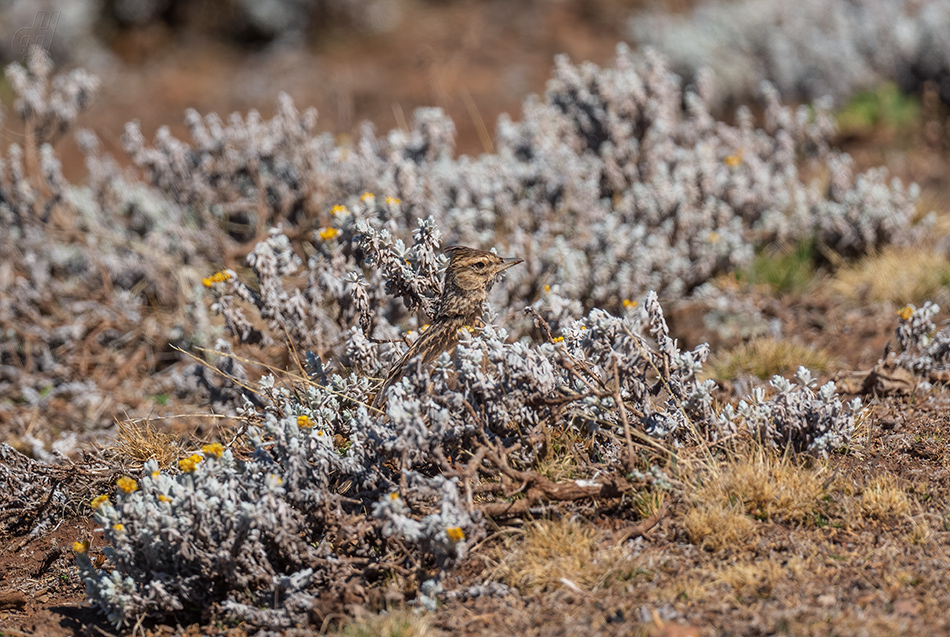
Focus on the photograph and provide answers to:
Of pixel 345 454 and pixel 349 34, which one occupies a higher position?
pixel 349 34

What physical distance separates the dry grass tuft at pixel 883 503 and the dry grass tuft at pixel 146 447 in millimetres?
3106

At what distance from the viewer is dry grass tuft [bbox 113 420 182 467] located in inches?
179

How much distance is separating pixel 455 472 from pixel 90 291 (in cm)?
455

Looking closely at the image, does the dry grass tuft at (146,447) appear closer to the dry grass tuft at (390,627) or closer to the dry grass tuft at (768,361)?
the dry grass tuft at (390,627)

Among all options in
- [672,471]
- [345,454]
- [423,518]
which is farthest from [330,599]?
[672,471]

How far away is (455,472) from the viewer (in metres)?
3.58

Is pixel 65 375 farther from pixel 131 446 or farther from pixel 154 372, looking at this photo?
pixel 131 446

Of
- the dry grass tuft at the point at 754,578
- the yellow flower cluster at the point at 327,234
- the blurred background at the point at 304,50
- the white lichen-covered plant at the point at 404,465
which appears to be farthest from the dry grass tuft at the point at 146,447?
the blurred background at the point at 304,50

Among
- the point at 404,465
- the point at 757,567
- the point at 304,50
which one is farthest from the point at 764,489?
the point at 304,50

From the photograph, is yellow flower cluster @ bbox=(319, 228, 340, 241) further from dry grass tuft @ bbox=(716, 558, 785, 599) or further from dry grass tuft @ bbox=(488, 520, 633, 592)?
dry grass tuft @ bbox=(716, 558, 785, 599)

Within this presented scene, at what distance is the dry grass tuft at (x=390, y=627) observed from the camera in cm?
324

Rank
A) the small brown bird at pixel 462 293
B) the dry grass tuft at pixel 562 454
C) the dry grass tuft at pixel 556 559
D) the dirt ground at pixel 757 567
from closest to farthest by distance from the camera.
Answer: the dirt ground at pixel 757 567
the dry grass tuft at pixel 556 559
the dry grass tuft at pixel 562 454
the small brown bird at pixel 462 293

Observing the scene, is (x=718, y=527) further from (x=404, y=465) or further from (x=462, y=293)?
(x=462, y=293)

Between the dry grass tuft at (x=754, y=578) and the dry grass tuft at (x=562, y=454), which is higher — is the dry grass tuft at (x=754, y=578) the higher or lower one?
the lower one
